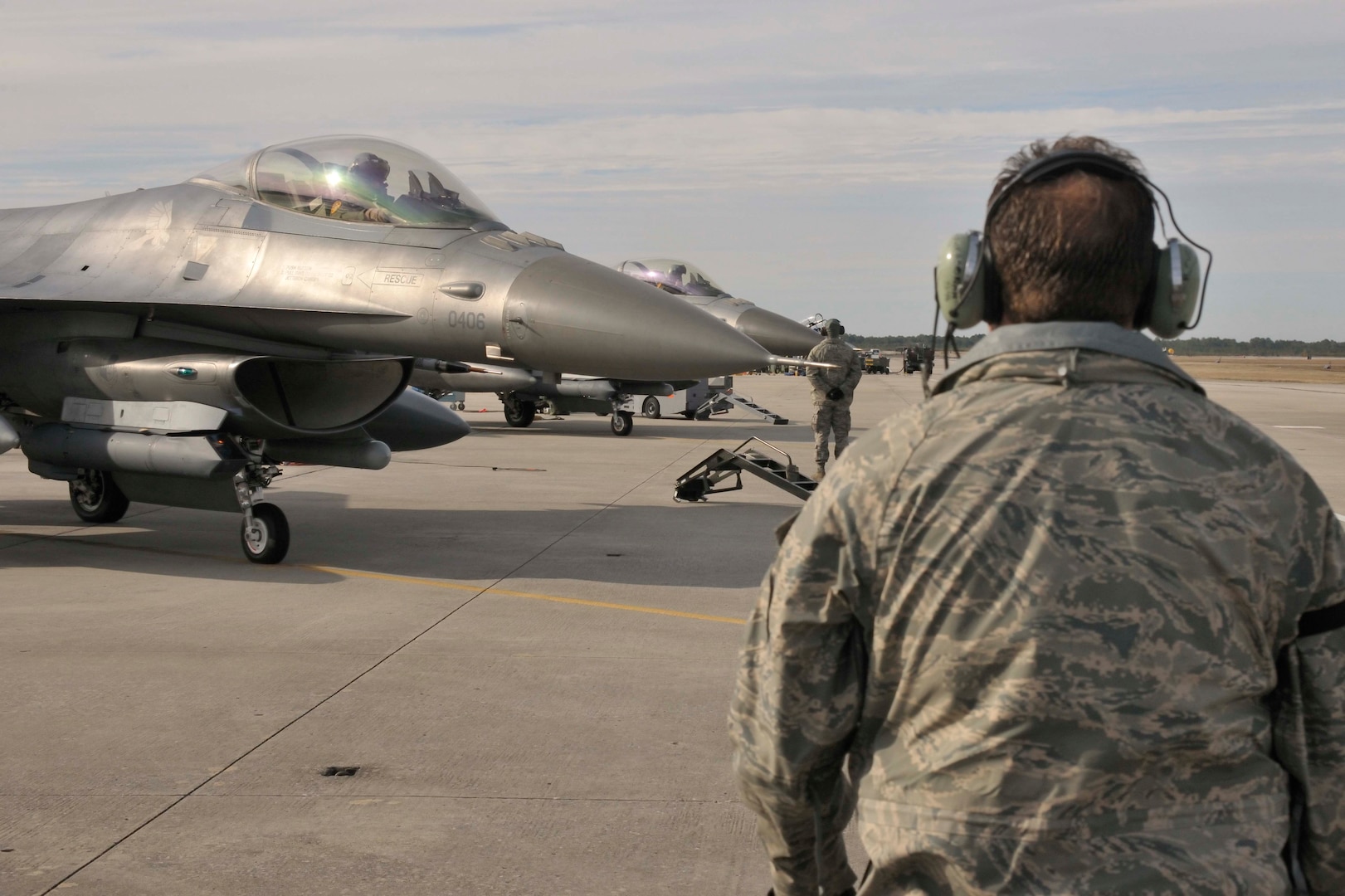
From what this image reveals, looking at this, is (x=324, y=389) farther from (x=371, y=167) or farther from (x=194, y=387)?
(x=371, y=167)

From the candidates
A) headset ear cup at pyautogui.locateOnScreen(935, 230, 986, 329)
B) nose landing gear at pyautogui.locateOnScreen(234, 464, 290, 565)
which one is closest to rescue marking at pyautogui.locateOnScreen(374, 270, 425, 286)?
nose landing gear at pyautogui.locateOnScreen(234, 464, 290, 565)

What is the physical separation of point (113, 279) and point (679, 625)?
→ 17.2 feet

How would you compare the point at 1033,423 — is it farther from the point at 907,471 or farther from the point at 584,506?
the point at 584,506

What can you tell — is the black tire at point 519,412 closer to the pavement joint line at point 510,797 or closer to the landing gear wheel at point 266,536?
the landing gear wheel at point 266,536

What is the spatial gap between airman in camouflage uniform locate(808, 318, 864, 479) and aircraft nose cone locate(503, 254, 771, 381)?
7257mm

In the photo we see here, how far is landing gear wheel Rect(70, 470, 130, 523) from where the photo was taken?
11.1m

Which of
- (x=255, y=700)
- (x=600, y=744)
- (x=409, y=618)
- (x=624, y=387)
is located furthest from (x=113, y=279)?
(x=624, y=387)

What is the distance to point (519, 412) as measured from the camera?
78.6 feet

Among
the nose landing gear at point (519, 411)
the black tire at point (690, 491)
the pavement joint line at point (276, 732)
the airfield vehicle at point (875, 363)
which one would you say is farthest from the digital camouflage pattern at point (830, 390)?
the airfield vehicle at point (875, 363)

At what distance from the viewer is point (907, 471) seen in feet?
→ 5.96

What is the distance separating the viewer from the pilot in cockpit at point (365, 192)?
9.05 metres

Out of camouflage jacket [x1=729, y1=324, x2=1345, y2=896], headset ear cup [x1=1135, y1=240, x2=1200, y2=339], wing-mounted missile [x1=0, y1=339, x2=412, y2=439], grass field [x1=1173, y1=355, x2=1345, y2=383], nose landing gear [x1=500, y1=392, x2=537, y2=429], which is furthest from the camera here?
grass field [x1=1173, y1=355, x2=1345, y2=383]

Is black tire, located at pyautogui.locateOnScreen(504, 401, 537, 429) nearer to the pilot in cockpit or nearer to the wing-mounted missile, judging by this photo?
the wing-mounted missile

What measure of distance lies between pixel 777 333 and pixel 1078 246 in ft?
61.9
